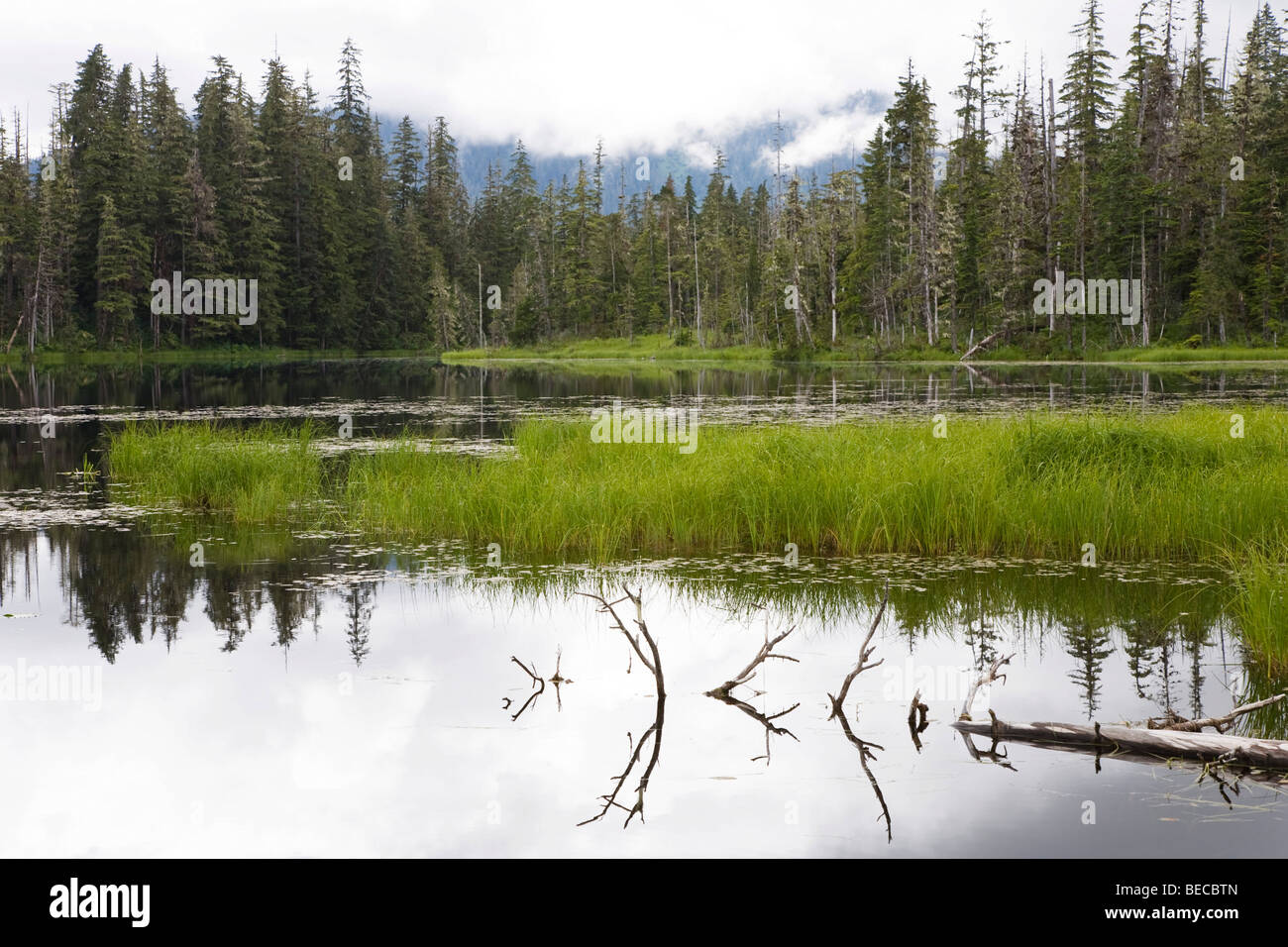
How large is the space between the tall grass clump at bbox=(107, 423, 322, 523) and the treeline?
43.6 metres

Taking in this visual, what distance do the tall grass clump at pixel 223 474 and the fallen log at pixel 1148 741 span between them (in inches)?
420

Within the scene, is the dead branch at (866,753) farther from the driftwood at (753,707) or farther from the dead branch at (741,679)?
the dead branch at (741,679)

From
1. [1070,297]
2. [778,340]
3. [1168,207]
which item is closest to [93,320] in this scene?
[778,340]

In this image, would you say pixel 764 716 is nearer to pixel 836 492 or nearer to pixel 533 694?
pixel 533 694

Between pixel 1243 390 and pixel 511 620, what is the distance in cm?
2549

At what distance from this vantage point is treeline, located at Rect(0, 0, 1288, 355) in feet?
177

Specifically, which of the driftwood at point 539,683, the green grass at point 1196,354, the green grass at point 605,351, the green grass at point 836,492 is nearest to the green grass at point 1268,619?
the green grass at point 836,492

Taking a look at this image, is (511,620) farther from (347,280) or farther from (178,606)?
(347,280)

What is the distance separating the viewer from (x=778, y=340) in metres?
A: 66.1

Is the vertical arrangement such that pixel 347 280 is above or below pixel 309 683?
above

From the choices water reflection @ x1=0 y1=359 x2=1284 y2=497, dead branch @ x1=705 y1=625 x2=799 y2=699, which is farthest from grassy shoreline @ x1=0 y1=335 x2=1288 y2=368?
dead branch @ x1=705 y1=625 x2=799 y2=699

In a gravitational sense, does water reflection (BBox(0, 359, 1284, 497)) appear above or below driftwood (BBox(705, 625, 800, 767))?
above

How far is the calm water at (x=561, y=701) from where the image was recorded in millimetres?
5797

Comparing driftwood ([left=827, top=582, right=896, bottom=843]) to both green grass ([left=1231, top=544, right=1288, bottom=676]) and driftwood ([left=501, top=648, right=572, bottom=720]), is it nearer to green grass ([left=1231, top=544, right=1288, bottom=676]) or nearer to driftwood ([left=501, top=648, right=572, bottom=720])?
driftwood ([left=501, top=648, right=572, bottom=720])
